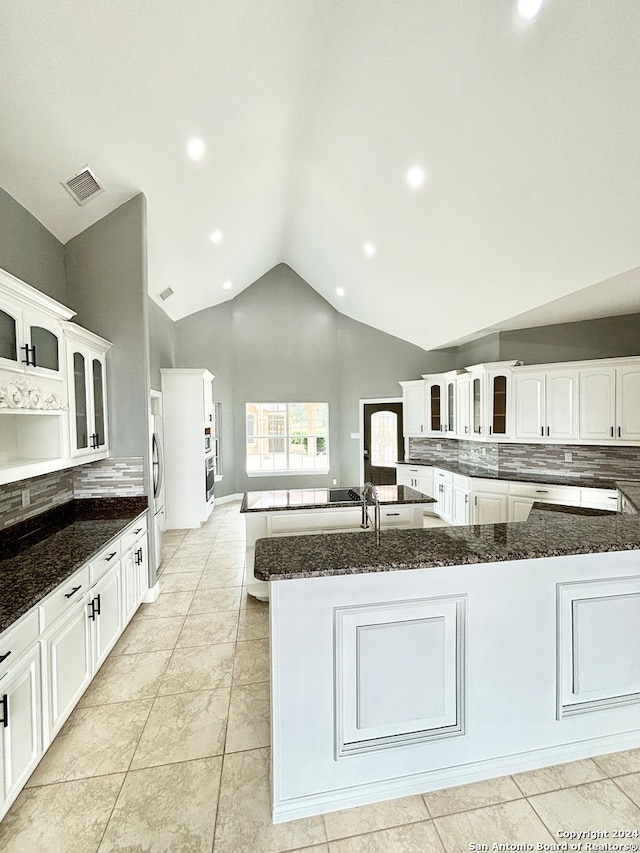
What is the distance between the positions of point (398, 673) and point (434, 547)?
504mm

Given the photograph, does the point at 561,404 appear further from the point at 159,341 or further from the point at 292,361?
the point at 159,341

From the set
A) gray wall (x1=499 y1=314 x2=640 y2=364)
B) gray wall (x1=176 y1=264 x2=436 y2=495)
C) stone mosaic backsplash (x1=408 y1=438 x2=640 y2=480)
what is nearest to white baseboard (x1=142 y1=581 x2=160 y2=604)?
gray wall (x1=176 y1=264 x2=436 y2=495)

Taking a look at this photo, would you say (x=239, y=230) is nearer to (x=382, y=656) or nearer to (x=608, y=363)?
(x=608, y=363)

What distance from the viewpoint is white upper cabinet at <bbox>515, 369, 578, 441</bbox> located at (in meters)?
4.67

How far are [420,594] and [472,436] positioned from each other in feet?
14.3

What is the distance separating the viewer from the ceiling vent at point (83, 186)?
289cm

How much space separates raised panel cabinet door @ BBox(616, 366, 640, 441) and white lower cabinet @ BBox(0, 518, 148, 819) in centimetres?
508

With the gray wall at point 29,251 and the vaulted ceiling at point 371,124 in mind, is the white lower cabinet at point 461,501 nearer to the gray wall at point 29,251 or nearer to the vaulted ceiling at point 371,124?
the vaulted ceiling at point 371,124

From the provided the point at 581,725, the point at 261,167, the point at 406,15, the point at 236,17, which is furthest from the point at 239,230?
the point at 581,725

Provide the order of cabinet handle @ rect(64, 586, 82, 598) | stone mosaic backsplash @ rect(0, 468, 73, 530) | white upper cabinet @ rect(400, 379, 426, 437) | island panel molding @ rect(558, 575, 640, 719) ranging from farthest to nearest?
white upper cabinet @ rect(400, 379, 426, 437) < stone mosaic backsplash @ rect(0, 468, 73, 530) < cabinet handle @ rect(64, 586, 82, 598) < island panel molding @ rect(558, 575, 640, 719)

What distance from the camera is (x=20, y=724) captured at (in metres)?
1.58

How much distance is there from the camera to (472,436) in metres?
5.53

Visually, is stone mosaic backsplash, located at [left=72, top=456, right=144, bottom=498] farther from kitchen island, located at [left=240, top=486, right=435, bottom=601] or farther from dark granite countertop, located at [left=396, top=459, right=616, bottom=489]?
dark granite countertop, located at [left=396, top=459, right=616, bottom=489]

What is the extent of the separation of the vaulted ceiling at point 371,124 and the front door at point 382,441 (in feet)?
10.3
